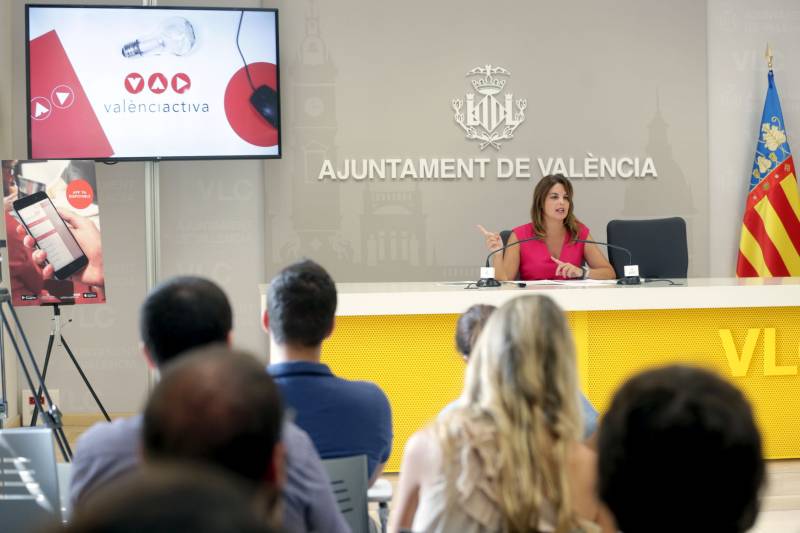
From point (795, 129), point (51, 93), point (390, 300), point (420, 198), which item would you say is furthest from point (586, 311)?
point (51, 93)

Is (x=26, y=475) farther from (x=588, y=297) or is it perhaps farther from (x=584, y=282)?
(x=584, y=282)

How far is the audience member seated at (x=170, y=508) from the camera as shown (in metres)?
0.46

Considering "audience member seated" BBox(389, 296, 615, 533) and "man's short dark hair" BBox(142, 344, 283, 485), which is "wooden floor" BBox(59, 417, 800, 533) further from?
"man's short dark hair" BBox(142, 344, 283, 485)

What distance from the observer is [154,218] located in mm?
5879

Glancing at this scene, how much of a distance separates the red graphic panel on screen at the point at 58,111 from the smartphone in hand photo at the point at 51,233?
900mm

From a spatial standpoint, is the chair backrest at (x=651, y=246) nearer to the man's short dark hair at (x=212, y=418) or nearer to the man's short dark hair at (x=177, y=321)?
the man's short dark hair at (x=177, y=321)

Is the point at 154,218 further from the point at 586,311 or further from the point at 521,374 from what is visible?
the point at 521,374

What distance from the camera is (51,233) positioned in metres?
4.67

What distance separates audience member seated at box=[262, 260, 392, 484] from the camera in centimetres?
219

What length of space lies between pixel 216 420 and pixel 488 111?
5534 millimetres

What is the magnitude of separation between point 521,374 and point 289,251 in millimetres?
4567

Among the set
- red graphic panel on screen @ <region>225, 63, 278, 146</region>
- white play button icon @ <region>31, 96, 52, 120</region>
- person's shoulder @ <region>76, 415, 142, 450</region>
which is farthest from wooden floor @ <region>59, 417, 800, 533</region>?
white play button icon @ <region>31, 96, 52, 120</region>

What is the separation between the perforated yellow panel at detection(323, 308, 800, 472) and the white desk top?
11 cm

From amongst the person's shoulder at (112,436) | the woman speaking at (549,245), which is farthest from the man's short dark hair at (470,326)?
the woman speaking at (549,245)
